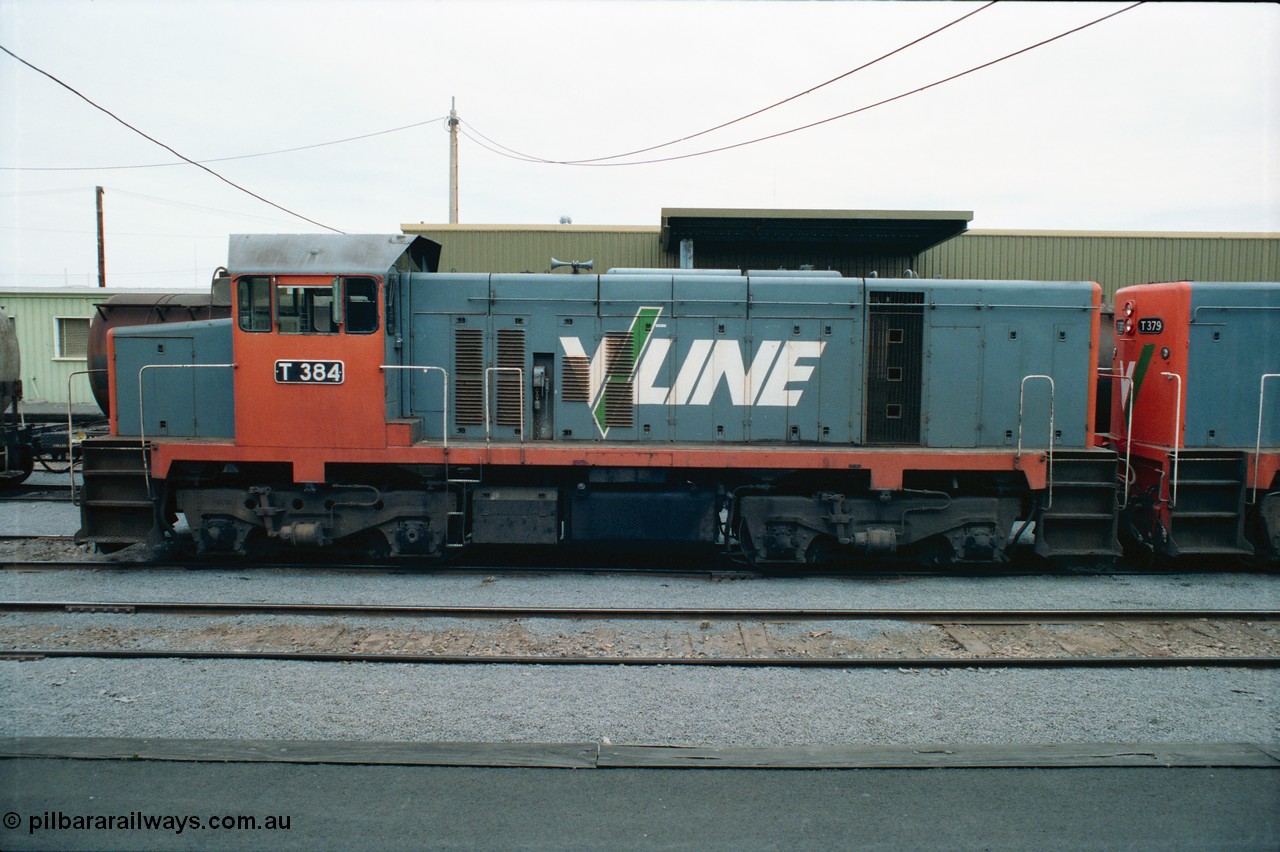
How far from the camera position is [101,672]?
606 cm

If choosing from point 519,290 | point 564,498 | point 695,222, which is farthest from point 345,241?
point 695,222

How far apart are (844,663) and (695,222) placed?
10.6 m

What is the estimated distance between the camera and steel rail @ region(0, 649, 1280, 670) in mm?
6293

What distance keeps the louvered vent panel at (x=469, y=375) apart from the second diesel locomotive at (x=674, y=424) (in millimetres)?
24

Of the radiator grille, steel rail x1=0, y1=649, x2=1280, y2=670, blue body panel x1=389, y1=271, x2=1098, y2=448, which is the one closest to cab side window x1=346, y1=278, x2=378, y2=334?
blue body panel x1=389, y1=271, x2=1098, y2=448

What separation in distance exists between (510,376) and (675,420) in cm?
196

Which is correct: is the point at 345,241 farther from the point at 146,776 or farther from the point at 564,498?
the point at 146,776

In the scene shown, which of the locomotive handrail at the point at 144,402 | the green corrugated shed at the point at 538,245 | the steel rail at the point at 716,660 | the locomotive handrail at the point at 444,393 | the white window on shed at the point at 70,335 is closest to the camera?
the steel rail at the point at 716,660

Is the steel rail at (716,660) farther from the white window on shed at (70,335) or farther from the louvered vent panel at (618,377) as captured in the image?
the white window on shed at (70,335)

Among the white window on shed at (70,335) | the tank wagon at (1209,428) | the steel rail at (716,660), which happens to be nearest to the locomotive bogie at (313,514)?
the steel rail at (716,660)

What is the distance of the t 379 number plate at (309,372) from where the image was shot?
27.4 feet

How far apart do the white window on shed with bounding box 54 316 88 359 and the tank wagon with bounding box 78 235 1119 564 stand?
13.6 m

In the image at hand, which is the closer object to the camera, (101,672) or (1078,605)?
(101,672)

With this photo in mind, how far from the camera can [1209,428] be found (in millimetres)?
9164
